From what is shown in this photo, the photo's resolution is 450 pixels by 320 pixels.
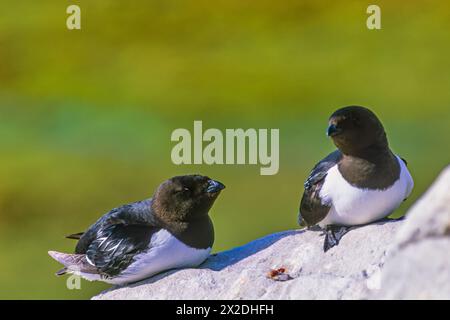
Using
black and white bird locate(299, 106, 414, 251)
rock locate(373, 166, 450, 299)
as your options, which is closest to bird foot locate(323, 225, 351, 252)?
black and white bird locate(299, 106, 414, 251)

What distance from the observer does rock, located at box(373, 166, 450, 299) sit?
679 cm

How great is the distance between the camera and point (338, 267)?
363 inches

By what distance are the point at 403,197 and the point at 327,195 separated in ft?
2.45

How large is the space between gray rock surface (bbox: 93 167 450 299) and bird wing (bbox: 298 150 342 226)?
172mm

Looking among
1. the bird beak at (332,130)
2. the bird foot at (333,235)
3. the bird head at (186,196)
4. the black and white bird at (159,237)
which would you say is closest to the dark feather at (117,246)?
the black and white bird at (159,237)

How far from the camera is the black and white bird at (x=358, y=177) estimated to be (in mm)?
9656

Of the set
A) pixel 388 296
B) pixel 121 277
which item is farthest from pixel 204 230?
pixel 388 296

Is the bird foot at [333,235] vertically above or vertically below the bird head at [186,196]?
below

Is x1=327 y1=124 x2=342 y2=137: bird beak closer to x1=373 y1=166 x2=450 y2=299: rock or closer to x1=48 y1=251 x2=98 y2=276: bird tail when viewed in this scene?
x1=48 y1=251 x2=98 y2=276: bird tail

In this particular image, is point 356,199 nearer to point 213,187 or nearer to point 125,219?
point 213,187

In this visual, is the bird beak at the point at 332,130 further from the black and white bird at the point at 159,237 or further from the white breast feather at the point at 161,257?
the white breast feather at the point at 161,257

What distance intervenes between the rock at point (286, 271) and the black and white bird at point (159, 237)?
6.1 inches
